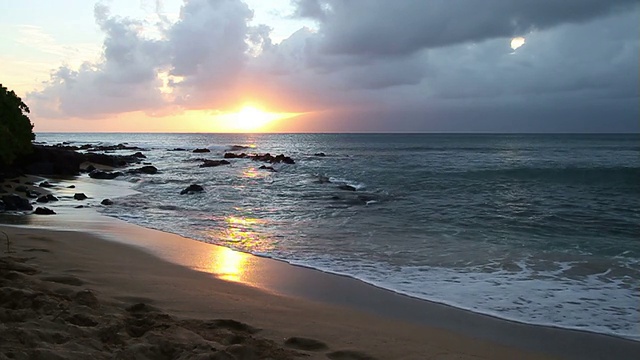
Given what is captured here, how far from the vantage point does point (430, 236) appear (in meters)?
12.9

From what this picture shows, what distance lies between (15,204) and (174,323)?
40.4ft

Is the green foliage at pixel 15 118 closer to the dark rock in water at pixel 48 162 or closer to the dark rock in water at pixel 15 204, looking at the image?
the dark rock in water at pixel 48 162

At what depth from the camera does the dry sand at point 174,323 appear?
13.5 feet

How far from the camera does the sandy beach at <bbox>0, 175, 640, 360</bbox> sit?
4.28 metres

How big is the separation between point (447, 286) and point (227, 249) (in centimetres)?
520

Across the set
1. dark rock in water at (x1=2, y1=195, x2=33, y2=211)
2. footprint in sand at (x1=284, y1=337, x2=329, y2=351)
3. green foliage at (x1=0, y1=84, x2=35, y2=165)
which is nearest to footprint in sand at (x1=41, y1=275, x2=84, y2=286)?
footprint in sand at (x1=284, y1=337, x2=329, y2=351)

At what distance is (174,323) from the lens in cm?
504

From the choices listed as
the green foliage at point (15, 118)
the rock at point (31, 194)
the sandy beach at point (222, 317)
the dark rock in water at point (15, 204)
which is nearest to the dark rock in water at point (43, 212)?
the dark rock in water at point (15, 204)

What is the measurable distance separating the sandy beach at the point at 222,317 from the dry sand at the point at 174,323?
0.01 m

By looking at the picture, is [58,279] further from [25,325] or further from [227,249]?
[227,249]

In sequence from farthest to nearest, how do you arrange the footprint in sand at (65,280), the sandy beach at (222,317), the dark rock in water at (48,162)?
the dark rock in water at (48,162) < the footprint in sand at (65,280) < the sandy beach at (222,317)

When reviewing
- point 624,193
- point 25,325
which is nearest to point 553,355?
point 25,325

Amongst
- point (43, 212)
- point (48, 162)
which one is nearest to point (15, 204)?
point (43, 212)

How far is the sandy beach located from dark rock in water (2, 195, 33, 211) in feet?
20.2
